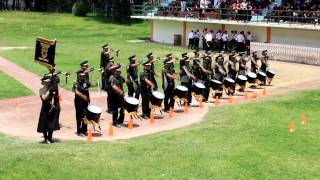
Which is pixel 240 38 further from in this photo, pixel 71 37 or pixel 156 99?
pixel 156 99

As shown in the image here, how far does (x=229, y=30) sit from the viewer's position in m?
44.3

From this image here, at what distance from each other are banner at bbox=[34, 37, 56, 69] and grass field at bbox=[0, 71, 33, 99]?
5.99 metres

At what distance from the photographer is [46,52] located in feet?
56.7

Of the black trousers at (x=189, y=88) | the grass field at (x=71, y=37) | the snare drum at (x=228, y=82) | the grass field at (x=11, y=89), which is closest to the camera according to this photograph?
the black trousers at (x=189, y=88)

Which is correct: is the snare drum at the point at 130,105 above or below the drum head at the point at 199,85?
below

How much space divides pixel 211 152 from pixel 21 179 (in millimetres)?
4724

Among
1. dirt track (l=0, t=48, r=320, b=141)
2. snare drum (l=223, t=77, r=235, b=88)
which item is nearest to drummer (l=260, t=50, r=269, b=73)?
dirt track (l=0, t=48, r=320, b=141)

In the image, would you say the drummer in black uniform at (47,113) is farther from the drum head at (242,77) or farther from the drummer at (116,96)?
the drum head at (242,77)

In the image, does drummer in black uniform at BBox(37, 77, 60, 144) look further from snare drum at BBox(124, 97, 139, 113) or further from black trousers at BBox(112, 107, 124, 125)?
snare drum at BBox(124, 97, 139, 113)

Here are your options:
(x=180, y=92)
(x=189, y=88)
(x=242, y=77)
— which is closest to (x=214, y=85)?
(x=189, y=88)

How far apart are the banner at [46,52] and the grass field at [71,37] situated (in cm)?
765

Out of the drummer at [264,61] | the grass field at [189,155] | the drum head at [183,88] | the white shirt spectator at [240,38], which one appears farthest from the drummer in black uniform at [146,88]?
the white shirt spectator at [240,38]

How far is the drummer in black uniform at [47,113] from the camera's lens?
1516cm

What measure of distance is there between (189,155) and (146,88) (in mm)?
5555
